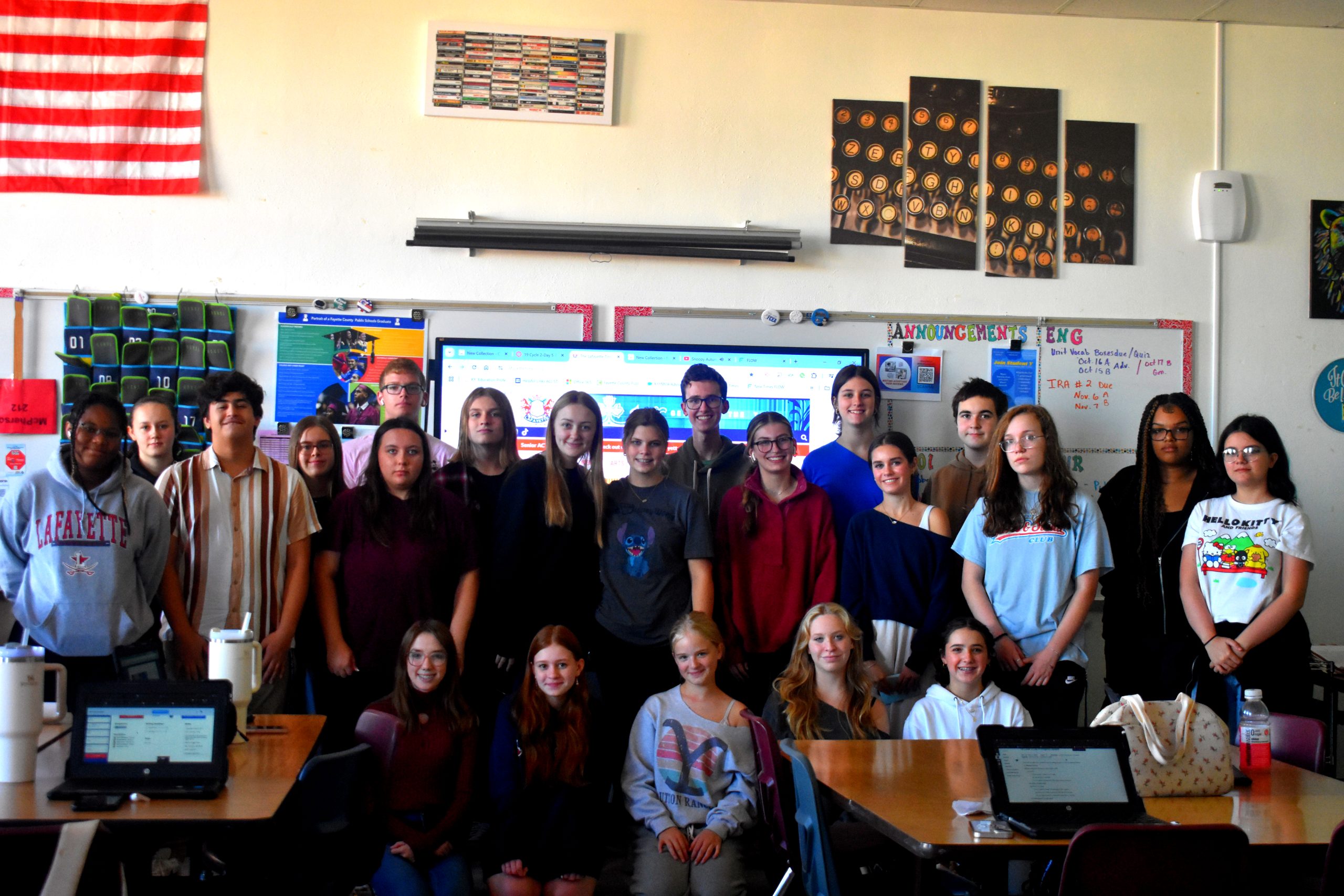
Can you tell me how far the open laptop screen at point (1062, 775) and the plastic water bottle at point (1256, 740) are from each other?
0.65 metres

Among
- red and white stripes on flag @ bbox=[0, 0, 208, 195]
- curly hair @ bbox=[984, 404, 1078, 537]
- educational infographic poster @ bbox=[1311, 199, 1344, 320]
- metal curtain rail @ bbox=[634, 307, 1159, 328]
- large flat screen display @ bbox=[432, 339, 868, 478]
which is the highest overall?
red and white stripes on flag @ bbox=[0, 0, 208, 195]

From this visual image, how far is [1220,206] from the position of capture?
14.8 ft

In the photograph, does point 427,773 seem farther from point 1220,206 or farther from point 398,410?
point 1220,206

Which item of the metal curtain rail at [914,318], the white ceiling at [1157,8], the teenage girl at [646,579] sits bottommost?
the teenage girl at [646,579]

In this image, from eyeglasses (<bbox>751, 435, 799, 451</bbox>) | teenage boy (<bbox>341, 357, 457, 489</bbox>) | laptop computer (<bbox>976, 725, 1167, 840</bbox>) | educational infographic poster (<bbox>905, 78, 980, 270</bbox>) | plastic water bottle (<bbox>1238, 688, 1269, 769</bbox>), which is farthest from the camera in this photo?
educational infographic poster (<bbox>905, 78, 980, 270</bbox>)

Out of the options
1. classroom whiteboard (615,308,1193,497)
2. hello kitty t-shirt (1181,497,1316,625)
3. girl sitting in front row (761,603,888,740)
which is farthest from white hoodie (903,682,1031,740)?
classroom whiteboard (615,308,1193,497)

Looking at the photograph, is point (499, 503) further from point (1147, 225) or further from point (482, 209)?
point (1147, 225)

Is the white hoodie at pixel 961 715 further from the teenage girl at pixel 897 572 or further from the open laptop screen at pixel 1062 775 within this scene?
the open laptop screen at pixel 1062 775

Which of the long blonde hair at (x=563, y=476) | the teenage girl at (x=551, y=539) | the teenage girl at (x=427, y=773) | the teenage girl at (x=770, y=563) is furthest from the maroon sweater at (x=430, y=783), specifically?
the teenage girl at (x=770, y=563)

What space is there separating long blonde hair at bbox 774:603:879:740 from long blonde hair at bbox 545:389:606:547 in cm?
76

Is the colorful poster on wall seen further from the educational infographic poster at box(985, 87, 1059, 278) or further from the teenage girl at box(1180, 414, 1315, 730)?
the teenage girl at box(1180, 414, 1315, 730)

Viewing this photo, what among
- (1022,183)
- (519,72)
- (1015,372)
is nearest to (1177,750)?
(1015,372)

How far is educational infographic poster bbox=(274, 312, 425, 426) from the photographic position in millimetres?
4215

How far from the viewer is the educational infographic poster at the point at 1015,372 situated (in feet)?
14.7
